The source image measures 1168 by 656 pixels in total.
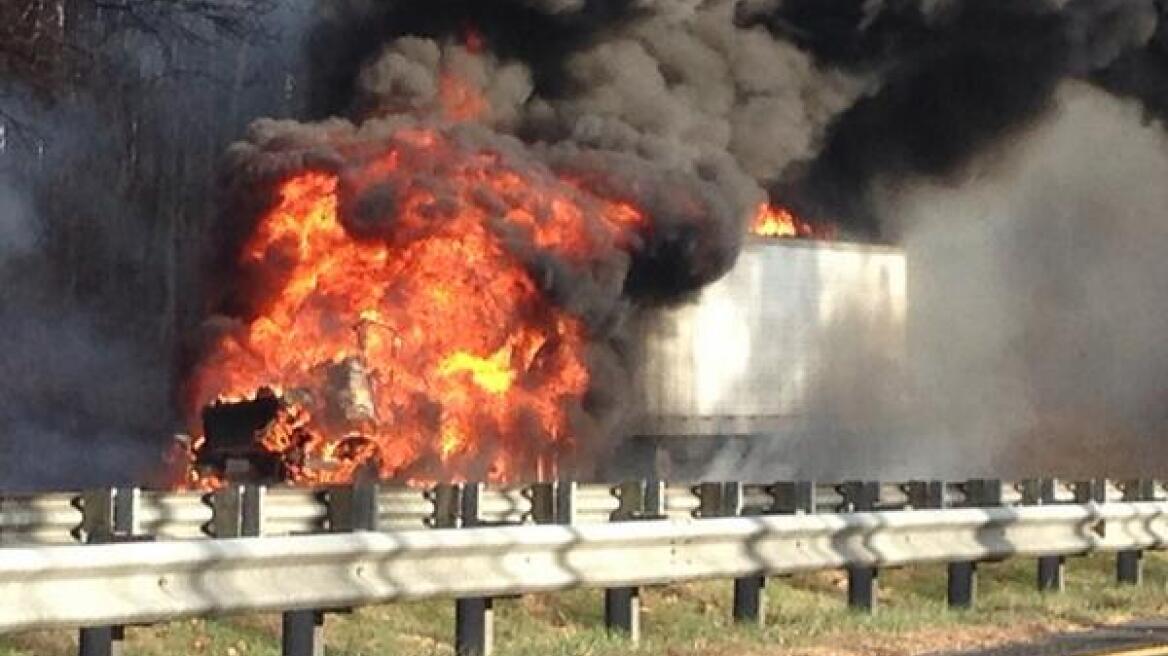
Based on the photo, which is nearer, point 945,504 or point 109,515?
point 109,515

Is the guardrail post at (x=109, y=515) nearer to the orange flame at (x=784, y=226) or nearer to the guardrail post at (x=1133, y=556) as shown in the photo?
the guardrail post at (x=1133, y=556)

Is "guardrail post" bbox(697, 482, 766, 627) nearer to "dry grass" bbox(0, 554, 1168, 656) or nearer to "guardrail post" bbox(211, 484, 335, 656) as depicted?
"dry grass" bbox(0, 554, 1168, 656)

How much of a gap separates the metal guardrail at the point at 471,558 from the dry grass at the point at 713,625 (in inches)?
15.8

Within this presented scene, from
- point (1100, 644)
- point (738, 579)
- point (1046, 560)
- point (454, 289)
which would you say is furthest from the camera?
point (454, 289)

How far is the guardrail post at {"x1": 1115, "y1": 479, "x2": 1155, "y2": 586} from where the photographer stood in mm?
19984

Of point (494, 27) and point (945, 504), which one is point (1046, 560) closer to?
point (945, 504)

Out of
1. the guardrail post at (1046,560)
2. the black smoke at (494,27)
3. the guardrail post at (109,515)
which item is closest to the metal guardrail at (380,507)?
the guardrail post at (109,515)

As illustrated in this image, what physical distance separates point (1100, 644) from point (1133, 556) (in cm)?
520

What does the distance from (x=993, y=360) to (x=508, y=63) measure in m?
16.0

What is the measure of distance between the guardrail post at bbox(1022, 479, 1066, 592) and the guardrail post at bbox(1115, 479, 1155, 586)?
1.45 ft

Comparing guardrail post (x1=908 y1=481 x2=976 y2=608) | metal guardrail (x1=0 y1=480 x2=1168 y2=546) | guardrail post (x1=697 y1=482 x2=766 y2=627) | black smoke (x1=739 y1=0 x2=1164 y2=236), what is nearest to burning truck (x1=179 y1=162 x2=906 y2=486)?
black smoke (x1=739 y1=0 x2=1164 y2=236)

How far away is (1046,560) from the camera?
19.1 metres

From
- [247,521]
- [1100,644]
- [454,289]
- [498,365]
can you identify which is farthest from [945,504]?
[454,289]

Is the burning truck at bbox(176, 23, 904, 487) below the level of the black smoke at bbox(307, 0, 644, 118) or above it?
below
